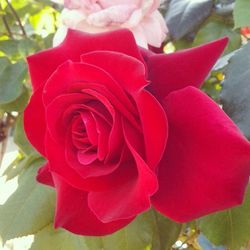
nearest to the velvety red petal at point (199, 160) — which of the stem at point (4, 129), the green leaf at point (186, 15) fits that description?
the green leaf at point (186, 15)

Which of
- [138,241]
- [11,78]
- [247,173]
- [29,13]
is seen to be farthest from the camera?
[29,13]

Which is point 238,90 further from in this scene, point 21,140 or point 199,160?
point 21,140

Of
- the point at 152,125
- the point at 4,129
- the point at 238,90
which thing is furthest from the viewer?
the point at 4,129

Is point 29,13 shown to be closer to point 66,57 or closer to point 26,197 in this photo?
point 26,197

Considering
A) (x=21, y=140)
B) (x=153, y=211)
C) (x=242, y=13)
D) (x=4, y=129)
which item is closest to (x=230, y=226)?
(x=153, y=211)

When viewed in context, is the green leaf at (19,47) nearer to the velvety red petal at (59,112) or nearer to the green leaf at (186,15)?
the green leaf at (186,15)

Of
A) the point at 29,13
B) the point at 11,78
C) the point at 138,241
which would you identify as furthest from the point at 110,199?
the point at 29,13

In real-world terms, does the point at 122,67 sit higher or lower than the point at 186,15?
higher
